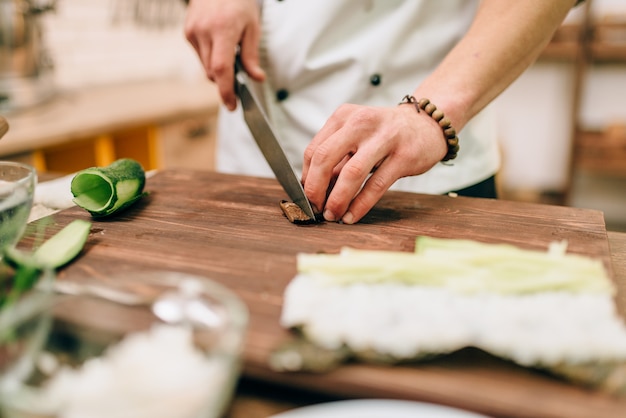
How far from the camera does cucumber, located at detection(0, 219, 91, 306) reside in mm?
618

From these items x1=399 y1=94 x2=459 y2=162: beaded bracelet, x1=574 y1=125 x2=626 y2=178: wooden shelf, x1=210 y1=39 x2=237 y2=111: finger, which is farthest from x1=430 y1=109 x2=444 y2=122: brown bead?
x1=574 y1=125 x2=626 y2=178: wooden shelf

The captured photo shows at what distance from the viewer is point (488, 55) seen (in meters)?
1.13

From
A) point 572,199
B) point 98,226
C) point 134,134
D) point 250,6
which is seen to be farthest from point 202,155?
point 572,199

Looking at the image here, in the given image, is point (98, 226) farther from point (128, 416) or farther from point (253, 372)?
point (128, 416)

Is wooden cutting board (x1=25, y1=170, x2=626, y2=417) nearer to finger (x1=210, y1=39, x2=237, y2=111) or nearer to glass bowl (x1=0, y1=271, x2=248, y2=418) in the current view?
glass bowl (x1=0, y1=271, x2=248, y2=418)

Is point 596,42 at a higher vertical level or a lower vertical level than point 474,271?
lower

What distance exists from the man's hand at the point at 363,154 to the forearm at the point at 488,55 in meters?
0.09

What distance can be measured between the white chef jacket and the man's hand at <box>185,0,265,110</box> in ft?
0.33

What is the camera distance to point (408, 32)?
4.40 feet

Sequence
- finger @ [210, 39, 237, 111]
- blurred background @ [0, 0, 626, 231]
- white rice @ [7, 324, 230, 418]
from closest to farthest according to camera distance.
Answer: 1. white rice @ [7, 324, 230, 418]
2. finger @ [210, 39, 237, 111]
3. blurred background @ [0, 0, 626, 231]

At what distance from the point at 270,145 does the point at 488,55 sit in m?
0.48

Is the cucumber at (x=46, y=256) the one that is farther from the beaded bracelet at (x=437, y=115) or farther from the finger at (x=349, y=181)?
the beaded bracelet at (x=437, y=115)

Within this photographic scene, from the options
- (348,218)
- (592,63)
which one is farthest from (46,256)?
(592,63)

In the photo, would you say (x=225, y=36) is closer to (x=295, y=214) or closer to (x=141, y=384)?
(x=295, y=214)
